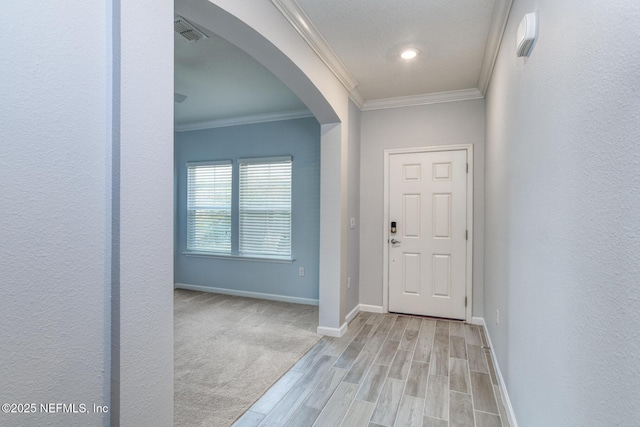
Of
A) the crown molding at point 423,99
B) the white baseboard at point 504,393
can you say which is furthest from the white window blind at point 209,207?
the white baseboard at point 504,393

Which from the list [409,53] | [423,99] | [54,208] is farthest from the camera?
[423,99]

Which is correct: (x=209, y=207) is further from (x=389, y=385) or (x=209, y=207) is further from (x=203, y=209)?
(x=389, y=385)

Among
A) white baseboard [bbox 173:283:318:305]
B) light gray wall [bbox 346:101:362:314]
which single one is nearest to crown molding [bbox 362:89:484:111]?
light gray wall [bbox 346:101:362:314]

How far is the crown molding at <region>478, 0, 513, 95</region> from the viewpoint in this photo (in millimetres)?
2031

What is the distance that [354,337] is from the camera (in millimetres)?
3180

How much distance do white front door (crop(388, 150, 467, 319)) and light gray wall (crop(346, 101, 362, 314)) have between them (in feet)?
1.32

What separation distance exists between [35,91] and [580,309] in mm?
1639

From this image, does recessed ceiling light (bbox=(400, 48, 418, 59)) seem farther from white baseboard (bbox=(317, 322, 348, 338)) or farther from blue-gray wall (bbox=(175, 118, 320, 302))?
white baseboard (bbox=(317, 322, 348, 338))

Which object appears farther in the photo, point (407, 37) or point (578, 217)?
point (407, 37)

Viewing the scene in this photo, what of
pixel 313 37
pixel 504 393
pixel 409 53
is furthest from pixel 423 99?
pixel 504 393

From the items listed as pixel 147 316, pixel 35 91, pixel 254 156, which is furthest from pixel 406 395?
pixel 254 156

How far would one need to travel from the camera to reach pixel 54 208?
88cm

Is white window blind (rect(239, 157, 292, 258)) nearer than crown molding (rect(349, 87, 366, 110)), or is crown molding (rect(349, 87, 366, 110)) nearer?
crown molding (rect(349, 87, 366, 110))

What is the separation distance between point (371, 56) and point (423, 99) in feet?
3.85
